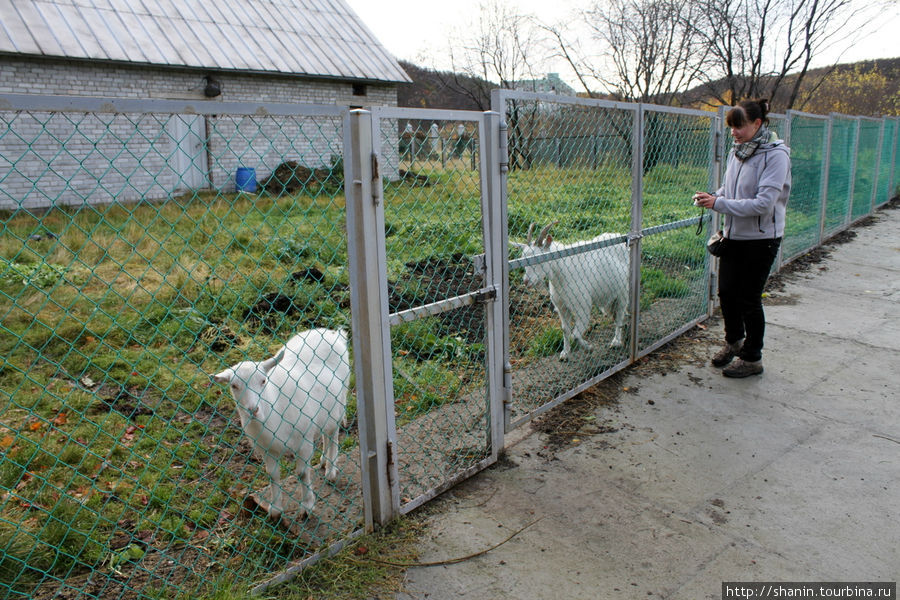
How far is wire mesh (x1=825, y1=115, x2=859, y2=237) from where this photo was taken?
30.8ft

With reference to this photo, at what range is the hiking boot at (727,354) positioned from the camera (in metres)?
4.80

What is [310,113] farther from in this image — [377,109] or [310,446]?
[310,446]

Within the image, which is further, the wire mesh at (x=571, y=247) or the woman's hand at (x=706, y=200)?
the woman's hand at (x=706, y=200)

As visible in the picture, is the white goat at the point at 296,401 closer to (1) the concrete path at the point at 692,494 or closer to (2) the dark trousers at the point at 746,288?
(1) the concrete path at the point at 692,494

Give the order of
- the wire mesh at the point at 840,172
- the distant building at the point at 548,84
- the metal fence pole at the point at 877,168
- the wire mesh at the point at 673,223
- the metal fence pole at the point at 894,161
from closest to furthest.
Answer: the wire mesh at the point at 673,223 < the wire mesh at the point at 840,172 < the metal fence pole at the point at 877,168 < the metal fence pole at the point at 894,161 < the distant building at the point at 548,84

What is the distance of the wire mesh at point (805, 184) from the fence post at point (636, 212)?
4.26 metres

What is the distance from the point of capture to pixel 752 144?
427cm

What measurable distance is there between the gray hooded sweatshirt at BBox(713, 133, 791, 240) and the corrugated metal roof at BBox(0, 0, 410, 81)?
41.0 feet

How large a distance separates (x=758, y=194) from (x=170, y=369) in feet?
13.5

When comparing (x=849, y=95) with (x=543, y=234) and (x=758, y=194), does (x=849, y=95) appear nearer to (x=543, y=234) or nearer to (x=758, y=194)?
(x=758, y=194)

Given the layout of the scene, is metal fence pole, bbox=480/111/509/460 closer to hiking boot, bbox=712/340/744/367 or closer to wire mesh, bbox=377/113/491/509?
wire mesh, bbox=377/113/491/509

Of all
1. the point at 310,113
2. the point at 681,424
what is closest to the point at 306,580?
the point at 310,113

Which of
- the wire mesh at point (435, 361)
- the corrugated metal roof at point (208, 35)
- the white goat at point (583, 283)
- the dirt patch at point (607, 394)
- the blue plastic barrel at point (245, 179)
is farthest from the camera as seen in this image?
the corrugated metal roof at point (208, 35)

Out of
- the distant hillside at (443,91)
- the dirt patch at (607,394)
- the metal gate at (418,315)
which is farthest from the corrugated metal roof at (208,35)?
the dirt patch at (607,394)
